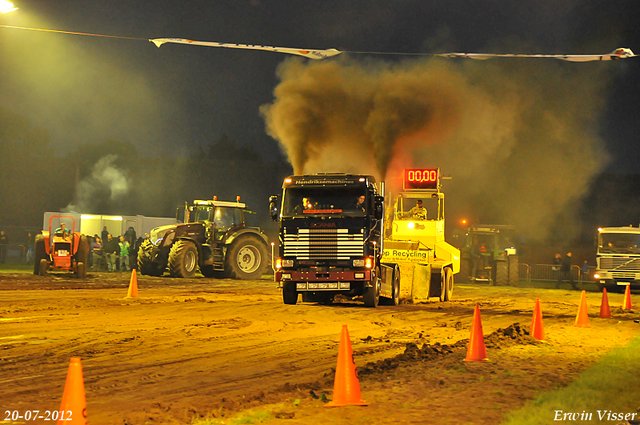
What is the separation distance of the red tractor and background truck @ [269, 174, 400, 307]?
10.8 m

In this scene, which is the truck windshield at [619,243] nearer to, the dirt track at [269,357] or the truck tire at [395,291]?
the dirt track at [269,357]

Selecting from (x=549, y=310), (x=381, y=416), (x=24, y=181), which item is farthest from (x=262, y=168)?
(x=381, y=416)

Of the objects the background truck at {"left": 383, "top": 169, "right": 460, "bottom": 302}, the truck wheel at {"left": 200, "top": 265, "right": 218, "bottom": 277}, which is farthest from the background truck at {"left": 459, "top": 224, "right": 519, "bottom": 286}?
the truck wheel at {"left": 200, "top": 265, "right": 218, "bottom": 277}

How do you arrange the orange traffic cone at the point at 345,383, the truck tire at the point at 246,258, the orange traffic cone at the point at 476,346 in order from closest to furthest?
the orange traffic cone at the point at 345,383
the orange traffic cone at the point at 476,346
the truck tire at the point at 246,258

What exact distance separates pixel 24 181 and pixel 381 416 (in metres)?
56.3

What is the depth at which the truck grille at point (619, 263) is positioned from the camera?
91.5 feet

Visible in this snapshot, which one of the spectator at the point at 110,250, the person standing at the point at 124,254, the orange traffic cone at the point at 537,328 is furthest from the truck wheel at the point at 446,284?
the spectator at the point at 110,250

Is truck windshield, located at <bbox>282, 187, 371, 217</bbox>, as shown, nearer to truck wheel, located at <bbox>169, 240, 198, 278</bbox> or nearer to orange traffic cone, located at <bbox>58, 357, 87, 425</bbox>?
truck wheel, located at <bbox>169, 240, 198, 278</bbox>

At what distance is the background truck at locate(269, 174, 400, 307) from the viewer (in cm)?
1587

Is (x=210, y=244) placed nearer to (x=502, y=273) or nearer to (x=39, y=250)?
(x=39, y=250)

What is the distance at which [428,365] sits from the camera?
884cm

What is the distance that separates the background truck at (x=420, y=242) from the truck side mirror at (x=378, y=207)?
2376mm

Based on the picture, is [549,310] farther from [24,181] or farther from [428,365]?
[24,181]

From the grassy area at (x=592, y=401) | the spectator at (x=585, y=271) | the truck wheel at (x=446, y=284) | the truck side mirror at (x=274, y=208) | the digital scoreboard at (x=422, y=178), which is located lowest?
the grassy area at (x=592, y=401)
